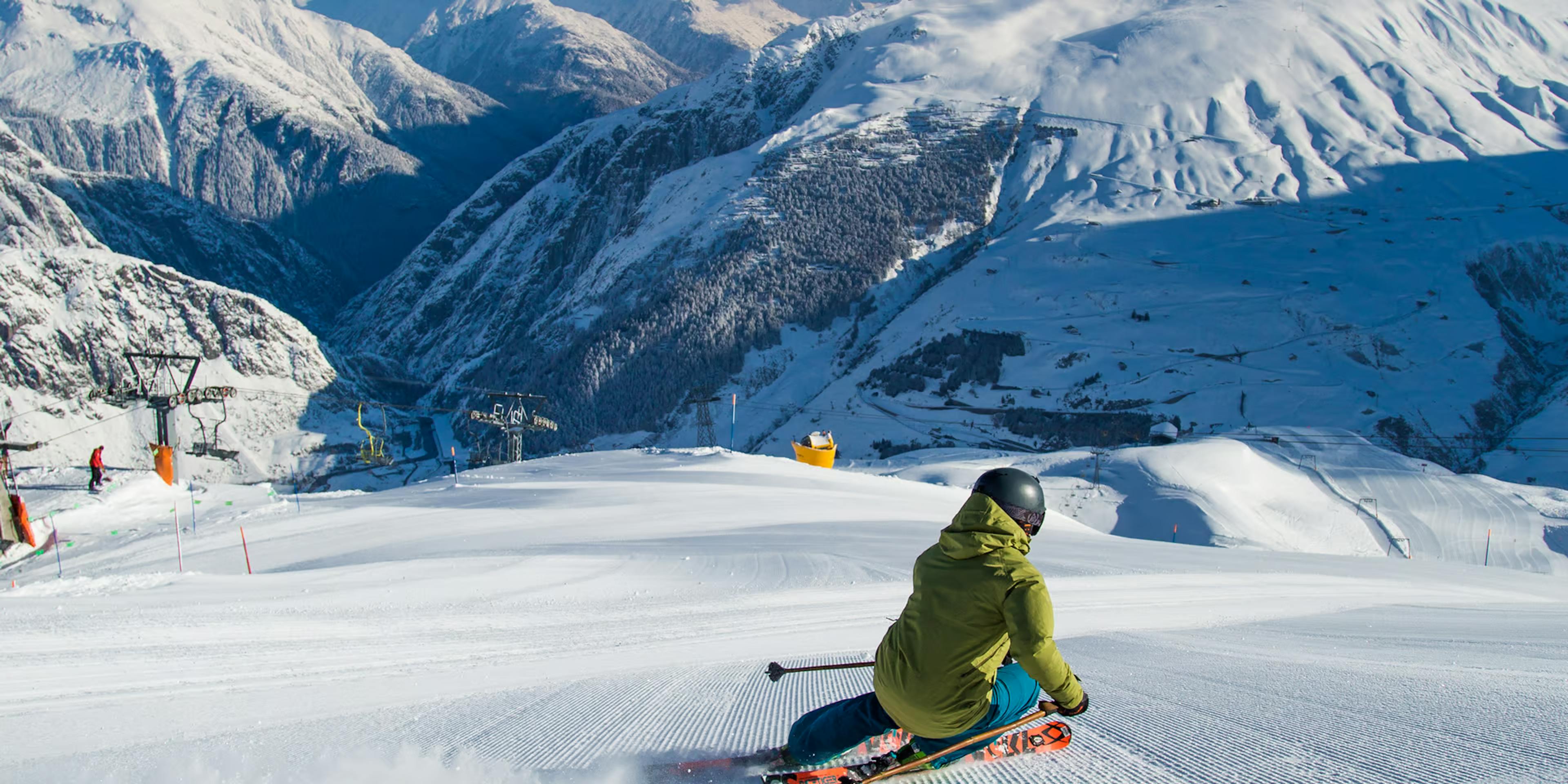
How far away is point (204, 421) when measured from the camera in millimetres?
73250

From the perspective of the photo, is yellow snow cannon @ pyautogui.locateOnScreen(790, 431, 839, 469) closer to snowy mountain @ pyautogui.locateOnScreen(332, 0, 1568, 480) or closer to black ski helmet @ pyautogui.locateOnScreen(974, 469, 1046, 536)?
snowy mountain @ pyautogui.locateOnScreen(332, 0, 1568, 480)

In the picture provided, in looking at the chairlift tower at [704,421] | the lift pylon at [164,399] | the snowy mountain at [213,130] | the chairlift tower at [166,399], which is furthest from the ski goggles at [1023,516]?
the snowy mountain at [213,130]

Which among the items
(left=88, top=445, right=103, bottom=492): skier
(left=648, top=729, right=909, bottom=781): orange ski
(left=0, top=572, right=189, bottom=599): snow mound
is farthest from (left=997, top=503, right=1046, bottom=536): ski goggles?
(left=88, top=445, right=103, bottom=492): skier

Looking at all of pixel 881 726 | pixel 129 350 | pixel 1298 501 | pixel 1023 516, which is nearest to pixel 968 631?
A: pixel 1023 516

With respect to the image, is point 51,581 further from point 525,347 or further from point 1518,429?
point 525,347

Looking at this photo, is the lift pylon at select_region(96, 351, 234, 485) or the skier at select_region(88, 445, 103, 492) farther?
the lift pylon at select_region(96, 351, 234, 485)

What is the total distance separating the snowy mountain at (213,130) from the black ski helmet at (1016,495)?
154 metres

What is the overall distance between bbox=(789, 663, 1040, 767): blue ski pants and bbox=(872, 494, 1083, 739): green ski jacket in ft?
0.21

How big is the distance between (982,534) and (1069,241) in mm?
68236

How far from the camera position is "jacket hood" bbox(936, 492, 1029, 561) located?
3209 millimetres

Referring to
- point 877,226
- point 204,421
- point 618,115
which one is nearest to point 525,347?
point 204,421

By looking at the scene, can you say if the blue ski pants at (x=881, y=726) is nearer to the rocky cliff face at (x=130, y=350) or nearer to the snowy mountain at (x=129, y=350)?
the rocky cliff face at (x=130, y=350)

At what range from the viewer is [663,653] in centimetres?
640

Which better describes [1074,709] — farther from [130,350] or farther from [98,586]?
[130,350]
